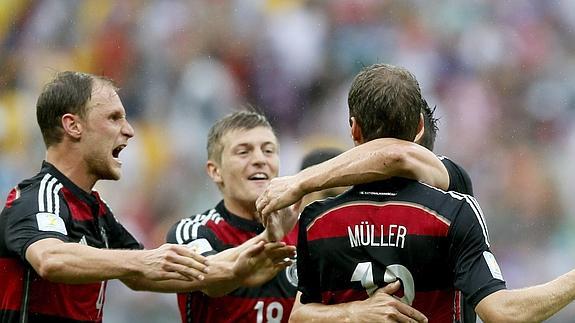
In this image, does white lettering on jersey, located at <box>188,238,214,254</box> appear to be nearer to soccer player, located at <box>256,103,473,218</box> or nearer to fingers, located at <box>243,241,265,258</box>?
fingers, located at <box>243,241,265,258</box>

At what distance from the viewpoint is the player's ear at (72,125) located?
179 inches

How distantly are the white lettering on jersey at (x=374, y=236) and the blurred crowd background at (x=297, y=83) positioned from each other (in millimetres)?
5190

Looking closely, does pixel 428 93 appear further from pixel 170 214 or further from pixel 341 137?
pixel 170 214

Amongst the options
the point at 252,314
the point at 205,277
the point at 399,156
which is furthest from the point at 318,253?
the point at 252,314

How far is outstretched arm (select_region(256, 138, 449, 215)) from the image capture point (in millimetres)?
3318

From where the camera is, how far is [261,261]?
4.40 meters

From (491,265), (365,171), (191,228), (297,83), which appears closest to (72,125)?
(191,228)

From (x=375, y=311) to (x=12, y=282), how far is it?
1810 millimetres

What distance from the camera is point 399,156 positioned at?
130 inches

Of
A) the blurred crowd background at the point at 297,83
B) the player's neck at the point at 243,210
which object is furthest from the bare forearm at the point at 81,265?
the blurred crowd background at the point at 297,83

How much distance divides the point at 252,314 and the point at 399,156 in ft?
6.32

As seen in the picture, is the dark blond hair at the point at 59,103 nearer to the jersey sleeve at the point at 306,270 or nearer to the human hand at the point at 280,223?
the human hand at the point at 280,223

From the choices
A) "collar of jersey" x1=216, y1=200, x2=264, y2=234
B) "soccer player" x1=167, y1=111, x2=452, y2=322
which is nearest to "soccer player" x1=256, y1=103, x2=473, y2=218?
"soccer player" x1=167, y1=111, x2=452, y2=322

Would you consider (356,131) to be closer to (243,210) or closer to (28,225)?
(28,225)
